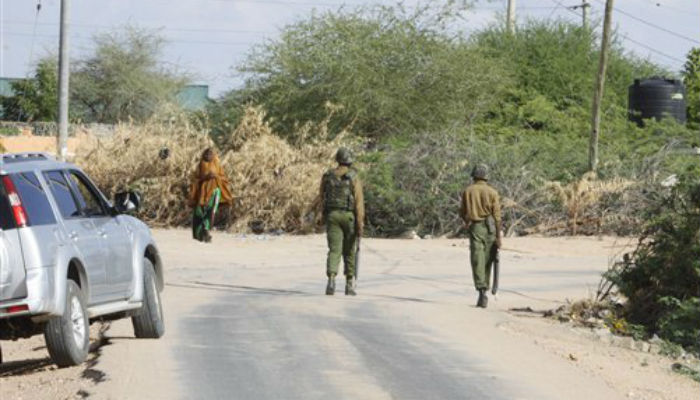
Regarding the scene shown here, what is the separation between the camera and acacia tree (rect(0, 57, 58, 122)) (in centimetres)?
8212

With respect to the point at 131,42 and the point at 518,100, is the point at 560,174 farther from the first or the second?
the point at 131,42

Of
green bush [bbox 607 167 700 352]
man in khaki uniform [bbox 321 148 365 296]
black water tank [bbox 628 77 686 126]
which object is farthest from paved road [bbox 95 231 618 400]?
black water tank [bbox 628 77 686 126]

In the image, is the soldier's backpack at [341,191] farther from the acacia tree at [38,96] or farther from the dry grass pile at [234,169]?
the acacia tree at [38,96]

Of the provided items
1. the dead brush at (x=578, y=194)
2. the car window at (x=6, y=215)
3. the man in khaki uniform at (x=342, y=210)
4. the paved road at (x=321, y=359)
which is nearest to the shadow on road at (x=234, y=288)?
the man in khaki uniform at (x=342, y=210)

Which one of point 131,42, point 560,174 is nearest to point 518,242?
point 560,174

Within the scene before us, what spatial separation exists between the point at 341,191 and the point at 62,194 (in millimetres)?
6926

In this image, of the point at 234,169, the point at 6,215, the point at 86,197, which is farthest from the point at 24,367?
the point at 234,169

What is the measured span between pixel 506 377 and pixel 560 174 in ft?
79.1

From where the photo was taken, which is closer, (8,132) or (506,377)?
(506,377)

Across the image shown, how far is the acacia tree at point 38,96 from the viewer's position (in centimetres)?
8212

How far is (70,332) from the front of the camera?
11.5 meters

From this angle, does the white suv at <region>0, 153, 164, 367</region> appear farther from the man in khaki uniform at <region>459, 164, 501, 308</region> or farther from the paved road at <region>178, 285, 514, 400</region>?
the man in khaki uniform at <region>459, 164, 501, 308</region>

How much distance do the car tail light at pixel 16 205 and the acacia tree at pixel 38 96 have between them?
72020mm

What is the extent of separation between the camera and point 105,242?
41.3ft
